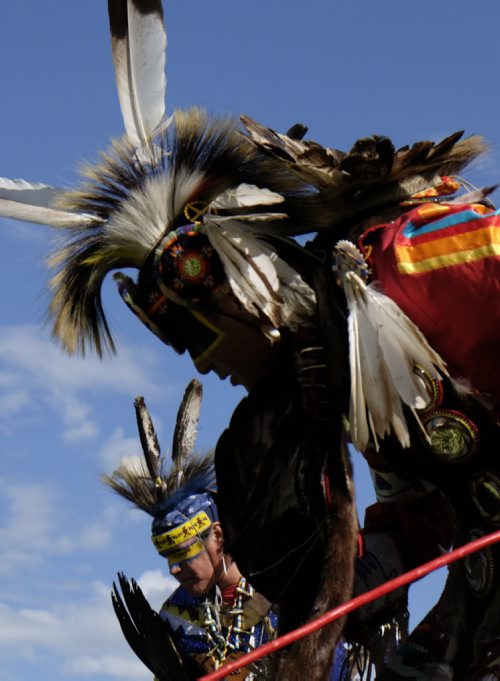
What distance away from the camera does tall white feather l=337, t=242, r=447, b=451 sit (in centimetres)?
324

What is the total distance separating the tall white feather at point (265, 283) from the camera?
3.59m

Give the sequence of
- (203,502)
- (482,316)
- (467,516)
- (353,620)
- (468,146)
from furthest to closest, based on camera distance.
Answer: (203,502), (353,620), (468,146), (467,516), (482,316)

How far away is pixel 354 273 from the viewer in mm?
3355

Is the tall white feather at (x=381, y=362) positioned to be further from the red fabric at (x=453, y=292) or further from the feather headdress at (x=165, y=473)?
the feather headdress at (x=165, y=473)

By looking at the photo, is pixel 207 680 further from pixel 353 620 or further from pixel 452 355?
pixel 353 620

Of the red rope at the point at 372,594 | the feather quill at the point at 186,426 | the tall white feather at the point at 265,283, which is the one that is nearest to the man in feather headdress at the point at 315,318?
the tall white feather at the point at 265,283

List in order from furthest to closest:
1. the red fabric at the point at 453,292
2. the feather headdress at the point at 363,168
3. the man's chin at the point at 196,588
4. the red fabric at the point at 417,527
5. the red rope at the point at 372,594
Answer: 1. the man's chin at the point at 196,588
2. the red fabric at the point at 417,527
3. the feather headdress at the point at 363,168
4. the red fabric at the point at 453,292
5. the red rope at the point at 372,594

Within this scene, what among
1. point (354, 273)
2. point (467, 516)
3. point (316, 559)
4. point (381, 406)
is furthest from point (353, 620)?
point (354, 273)

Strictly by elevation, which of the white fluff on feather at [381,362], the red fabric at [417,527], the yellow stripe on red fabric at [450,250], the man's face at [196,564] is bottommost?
the red fabric at [417,527]

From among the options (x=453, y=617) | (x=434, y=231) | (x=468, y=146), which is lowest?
(x=453, y=617)

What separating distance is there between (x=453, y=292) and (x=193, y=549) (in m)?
3.78

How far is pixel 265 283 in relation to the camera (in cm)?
360

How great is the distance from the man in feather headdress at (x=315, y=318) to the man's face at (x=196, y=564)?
8.52 feet

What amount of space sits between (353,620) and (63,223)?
1.50 metres
